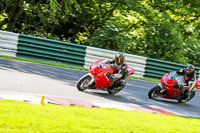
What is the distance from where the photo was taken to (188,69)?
11.1 m

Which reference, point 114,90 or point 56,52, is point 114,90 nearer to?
point 114,90

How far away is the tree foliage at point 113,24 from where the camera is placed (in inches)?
734

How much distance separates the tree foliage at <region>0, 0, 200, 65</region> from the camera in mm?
18656

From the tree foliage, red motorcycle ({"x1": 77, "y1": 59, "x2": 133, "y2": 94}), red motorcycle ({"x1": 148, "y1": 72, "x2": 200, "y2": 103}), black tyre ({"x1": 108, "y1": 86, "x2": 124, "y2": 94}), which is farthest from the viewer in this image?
the tree foliage

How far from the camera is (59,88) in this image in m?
9.81

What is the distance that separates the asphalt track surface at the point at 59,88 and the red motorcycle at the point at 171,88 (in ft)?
0.72

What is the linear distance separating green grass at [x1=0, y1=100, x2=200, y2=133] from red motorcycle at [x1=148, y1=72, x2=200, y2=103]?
3248 millimetres

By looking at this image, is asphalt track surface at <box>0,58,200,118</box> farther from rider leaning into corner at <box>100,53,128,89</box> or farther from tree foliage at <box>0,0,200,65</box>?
tree foliage at <box>0,0,200,65</box>

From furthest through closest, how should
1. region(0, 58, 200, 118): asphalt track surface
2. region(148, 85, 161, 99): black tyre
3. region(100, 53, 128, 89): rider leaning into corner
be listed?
region(148, 85, 161, 99): black tyre
region(100, 53, 128, 89): rider leaning into corner
region(0, 58, 200, 118): asphalt track surface

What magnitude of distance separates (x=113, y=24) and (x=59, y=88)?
980 centimetres

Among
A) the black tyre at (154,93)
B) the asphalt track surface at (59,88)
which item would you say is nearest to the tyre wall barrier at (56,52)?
the asphalt track surface at (59,88)

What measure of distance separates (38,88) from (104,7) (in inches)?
522

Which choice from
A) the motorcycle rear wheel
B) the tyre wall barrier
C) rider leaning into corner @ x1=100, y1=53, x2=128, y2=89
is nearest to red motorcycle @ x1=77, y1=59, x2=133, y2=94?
rider leaning into corner @ x1=100, y1=53, x2=128, y2=89

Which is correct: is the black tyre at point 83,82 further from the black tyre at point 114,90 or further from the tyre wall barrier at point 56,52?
the tyre wall barrier at point 56,52
